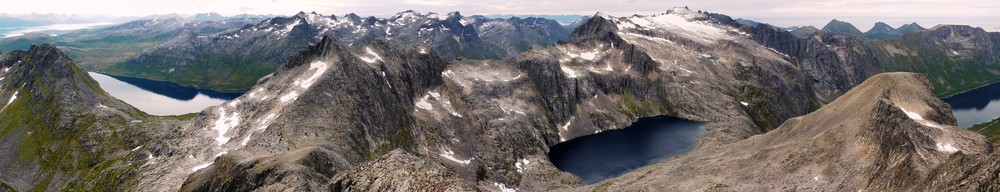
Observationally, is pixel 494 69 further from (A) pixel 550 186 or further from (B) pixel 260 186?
(B) pixel 260 186

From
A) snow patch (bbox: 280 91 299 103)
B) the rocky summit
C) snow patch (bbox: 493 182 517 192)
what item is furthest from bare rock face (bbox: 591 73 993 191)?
snow patch (bbox: 280 91 299 103)

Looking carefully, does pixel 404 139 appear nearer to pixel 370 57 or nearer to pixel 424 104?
pixel 424 104

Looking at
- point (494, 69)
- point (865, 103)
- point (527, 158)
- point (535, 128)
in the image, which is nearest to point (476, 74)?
point (494, 69)

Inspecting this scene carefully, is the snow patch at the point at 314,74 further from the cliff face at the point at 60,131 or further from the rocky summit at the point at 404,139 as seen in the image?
the cliff face at the point at 60,131

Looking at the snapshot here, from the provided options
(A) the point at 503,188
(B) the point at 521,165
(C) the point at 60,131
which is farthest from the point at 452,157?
(C) the point at 60,131

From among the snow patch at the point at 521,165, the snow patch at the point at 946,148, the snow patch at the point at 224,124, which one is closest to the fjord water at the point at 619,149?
the snow patch at the point at 521,165

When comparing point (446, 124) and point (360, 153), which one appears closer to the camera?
point (360, 153)
